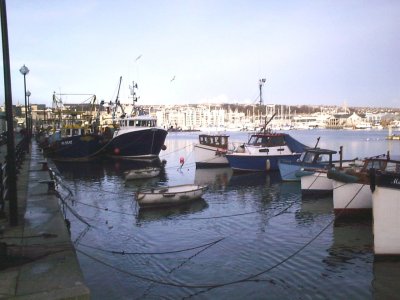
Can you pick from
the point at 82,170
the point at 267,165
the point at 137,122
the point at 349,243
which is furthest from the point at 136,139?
the point at 349,243

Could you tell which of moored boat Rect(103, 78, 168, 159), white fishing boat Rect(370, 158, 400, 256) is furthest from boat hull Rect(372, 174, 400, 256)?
moored boat Rect(103, 78, 168, 159)

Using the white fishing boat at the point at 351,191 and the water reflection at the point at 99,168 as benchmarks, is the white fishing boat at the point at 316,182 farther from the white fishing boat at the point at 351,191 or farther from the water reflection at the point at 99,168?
the water reflection at the point at 99,168

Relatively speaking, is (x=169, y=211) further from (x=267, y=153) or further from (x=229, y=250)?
(x=267, y=153)

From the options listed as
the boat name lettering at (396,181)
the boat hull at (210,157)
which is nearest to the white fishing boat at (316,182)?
the boat name lettering at (396,181)

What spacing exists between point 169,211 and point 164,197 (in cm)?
93

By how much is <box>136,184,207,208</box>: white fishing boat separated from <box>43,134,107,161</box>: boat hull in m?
28.2

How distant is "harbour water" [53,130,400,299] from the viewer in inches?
420

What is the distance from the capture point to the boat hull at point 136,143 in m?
47.2

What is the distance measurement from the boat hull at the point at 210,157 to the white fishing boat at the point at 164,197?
1960 centimetres

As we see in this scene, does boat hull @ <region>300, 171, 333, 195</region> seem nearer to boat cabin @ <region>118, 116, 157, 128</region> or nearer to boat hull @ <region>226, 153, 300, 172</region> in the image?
boat hull @ <region>226, 153, 300, 172</region>

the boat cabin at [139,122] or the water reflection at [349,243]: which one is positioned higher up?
the boat cabin at [139,122]

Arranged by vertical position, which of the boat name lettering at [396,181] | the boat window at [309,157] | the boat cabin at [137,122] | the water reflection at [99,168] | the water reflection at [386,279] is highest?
the boat cabin at [137,122]

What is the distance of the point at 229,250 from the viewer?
45.8ft

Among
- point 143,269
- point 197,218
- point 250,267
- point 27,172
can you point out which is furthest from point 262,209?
point 27,172
